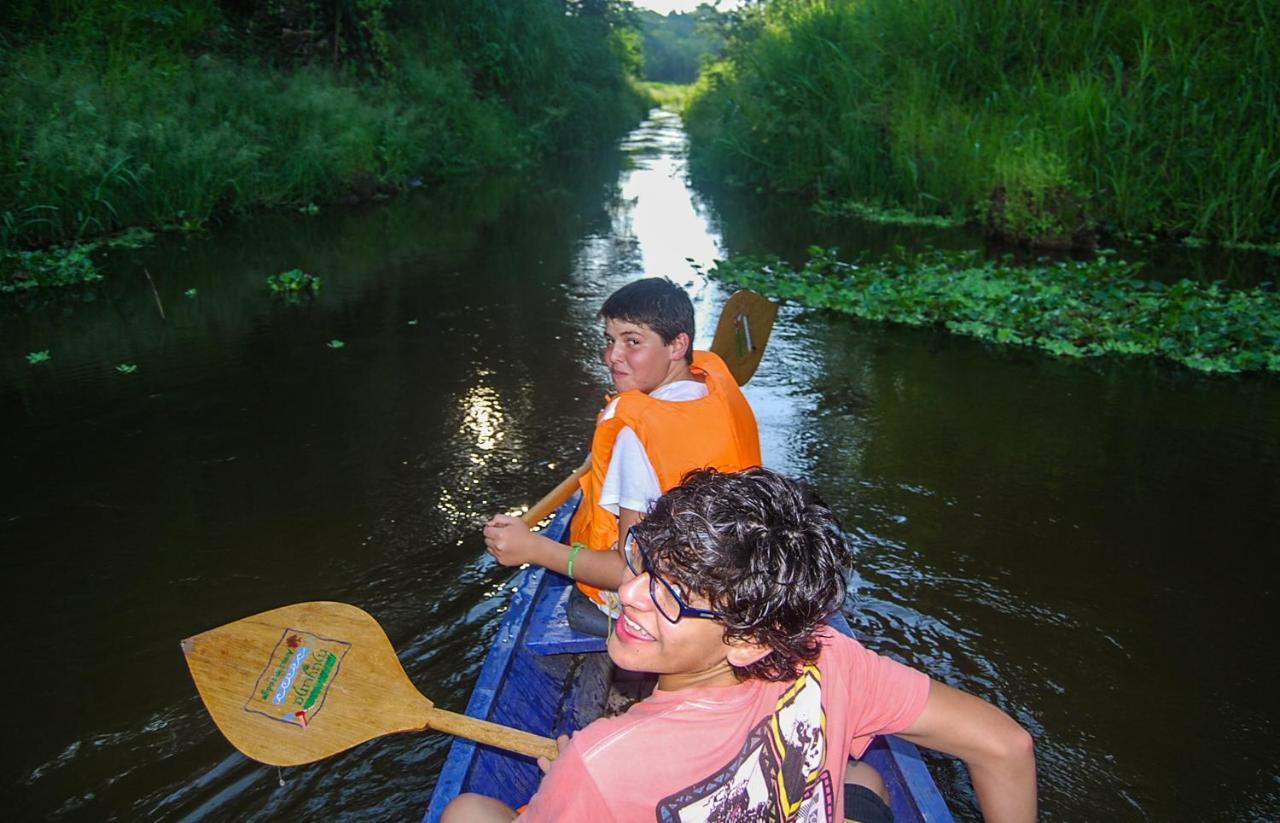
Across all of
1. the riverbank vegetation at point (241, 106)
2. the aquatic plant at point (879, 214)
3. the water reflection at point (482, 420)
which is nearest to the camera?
the water reflection at point (482, 420)

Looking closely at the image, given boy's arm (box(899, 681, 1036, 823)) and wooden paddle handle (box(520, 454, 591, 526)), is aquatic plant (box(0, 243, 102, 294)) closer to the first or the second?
wooden paddle handle (box(520, 454, 591, 526))

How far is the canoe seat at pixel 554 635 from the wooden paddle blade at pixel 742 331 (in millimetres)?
1533

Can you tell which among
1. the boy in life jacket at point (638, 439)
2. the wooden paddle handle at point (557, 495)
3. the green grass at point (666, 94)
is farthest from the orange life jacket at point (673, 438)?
the green grass at point (666, 94)

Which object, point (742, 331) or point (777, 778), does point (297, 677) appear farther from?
point (742, 331)

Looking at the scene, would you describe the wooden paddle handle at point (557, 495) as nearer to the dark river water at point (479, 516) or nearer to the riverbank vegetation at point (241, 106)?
the dark river water at point (479, 516)

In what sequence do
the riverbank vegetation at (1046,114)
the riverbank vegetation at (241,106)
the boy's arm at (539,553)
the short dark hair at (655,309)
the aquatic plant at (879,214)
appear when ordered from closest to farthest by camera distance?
the boy's arm at (539,553)
the short dark hair at (655,309)
the riverbank vegetation at (241,106)
the riverbank vegetation at (1046,114)
the aquatic plant at (879,214)

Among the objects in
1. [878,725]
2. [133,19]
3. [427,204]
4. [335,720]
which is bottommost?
[427,204]

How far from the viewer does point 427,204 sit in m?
13.4

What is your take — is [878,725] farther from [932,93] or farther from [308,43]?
[308,43]

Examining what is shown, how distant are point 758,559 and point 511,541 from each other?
125 cm

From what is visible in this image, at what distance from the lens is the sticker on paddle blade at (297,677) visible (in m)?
2.25

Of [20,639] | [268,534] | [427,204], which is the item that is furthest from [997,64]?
[20,639]

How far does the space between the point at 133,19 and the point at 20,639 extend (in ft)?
38.6

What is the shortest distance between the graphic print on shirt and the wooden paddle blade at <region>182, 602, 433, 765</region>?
3.64 feet
